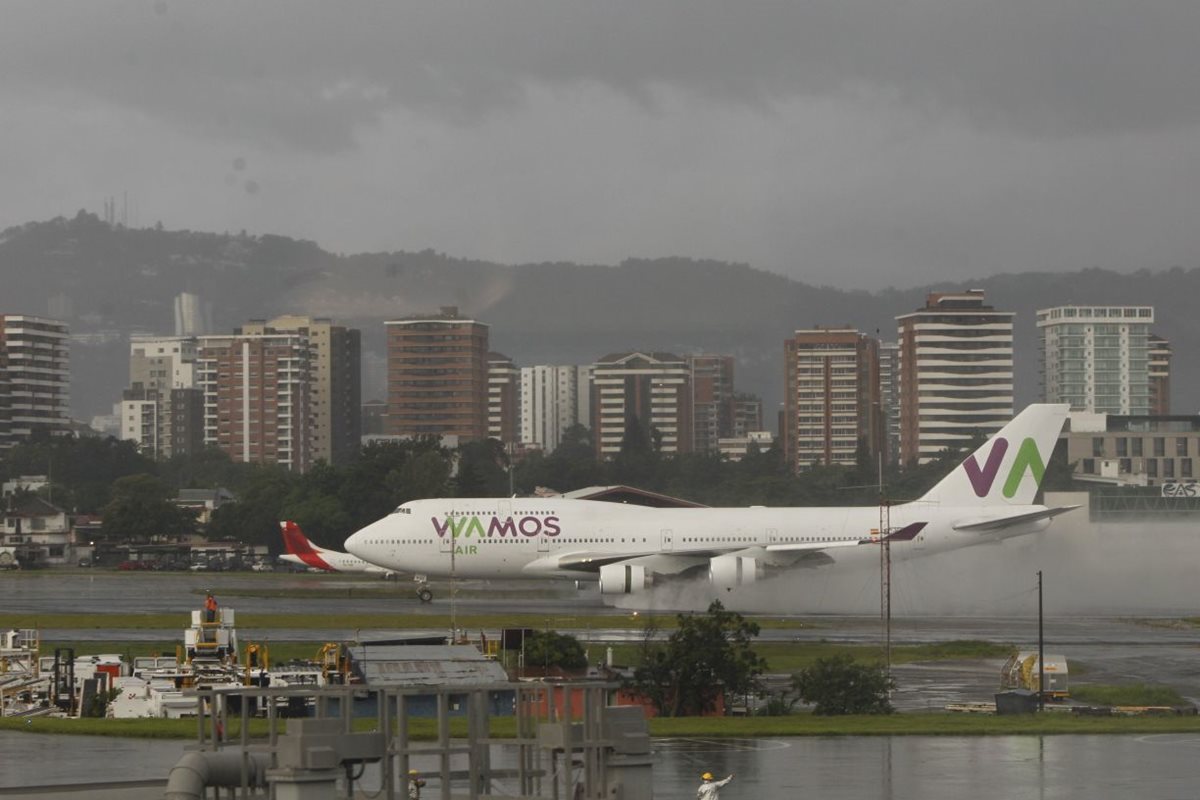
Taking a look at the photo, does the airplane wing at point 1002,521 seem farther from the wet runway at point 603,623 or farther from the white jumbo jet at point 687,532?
the wet runway at point 603,623

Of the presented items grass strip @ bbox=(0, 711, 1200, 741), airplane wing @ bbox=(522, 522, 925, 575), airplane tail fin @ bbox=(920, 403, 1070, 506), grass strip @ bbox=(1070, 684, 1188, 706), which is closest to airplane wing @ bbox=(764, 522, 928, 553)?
airplane wing @ bbox=(522, 522, 925, 575)

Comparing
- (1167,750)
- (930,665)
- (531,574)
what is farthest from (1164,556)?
(1167,750)

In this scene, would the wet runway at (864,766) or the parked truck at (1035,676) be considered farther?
the parked truck at (1035,676)

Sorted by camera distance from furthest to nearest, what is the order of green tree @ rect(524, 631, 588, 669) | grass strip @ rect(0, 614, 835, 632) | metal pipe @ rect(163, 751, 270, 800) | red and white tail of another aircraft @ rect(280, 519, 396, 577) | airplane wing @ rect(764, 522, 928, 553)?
1. red and white tail of another aircraft @ rect(280, 519, 396, 577)
2. airplane wing @ rect(764, 522, 928, 553)
3. grass strip @ rect(0, 614, 835, 632)
4. green tree @ rect(524, 631, 588, 669)
5. metal pipe @ rect(163, 751, 270, 800)

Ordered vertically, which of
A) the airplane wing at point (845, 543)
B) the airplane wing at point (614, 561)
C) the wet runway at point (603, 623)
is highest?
the airplane wing at point (845, 543)

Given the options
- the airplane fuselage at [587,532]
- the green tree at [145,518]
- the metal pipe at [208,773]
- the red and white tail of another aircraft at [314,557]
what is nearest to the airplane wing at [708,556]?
the airplane fuselage at [587,532]

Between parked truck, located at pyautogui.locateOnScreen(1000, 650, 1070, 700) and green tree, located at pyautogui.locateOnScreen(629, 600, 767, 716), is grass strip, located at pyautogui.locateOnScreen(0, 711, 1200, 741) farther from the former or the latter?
parked truck, located at pyautogui.locateOnScreen(1000, 650, 1070, 700)

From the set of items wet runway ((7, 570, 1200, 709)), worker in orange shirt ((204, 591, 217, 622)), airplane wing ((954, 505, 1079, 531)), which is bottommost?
wet runway ((7, 570, 1200, 709))

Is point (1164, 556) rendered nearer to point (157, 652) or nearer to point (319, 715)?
point (157, 652)
